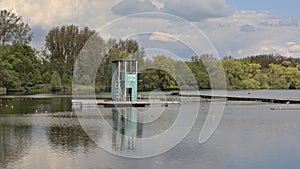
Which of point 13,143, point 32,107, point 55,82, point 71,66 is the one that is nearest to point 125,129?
point 13,143

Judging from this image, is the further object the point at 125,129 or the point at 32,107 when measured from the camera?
the point at 32,107

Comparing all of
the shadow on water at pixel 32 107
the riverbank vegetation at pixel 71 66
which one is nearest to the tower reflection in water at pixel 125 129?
the shadow on water at pixel 32 107

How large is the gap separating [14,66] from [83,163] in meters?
57.0

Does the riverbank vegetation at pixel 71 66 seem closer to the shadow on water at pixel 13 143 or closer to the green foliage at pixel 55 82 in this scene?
the green foliage at pixel 55 82

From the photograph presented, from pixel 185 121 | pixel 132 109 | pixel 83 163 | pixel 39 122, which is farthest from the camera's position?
pixel 132 109

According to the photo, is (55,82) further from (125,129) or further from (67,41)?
(125,129)

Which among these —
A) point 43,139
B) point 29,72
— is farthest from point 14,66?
point 43,139

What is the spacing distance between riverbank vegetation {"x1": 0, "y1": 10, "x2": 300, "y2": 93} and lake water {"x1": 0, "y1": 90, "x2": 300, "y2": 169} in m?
28.7

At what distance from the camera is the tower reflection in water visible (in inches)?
726

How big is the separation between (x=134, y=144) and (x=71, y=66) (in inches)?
2405

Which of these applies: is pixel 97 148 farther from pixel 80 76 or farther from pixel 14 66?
pixel 14 66

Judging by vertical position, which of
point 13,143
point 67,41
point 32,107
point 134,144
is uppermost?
point 67,41

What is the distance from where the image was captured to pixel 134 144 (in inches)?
741

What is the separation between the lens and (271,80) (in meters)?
91.9
